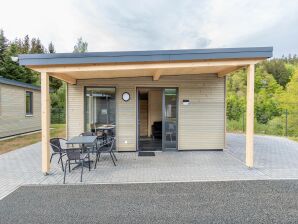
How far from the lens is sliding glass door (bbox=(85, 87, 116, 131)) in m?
7.29

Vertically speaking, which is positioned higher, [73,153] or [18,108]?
[18,108]

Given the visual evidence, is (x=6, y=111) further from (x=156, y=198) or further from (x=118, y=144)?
(x=156, y=198)

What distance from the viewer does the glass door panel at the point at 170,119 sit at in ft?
24.4

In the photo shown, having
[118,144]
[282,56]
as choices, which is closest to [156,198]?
[118,144]

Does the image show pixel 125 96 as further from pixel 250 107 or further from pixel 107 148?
pixel 250 107

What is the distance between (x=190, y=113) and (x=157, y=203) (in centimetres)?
439

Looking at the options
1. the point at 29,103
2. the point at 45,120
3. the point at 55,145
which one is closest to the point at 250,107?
the point at 45,120

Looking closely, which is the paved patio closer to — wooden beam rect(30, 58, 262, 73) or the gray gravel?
the gray gravel

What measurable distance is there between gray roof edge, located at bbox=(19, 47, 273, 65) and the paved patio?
8.28 ft

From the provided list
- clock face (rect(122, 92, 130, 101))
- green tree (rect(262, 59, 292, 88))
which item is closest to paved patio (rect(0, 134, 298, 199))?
clock face (rect(122, 92, 130, 101))

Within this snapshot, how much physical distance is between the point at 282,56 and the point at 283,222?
59058 millimetres

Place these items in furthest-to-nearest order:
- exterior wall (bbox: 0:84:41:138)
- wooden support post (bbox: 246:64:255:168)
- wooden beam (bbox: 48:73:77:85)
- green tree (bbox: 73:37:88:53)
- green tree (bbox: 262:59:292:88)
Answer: green tree (bbox: 262:59:292:88) → green tree (bbox: 73:37:88:53) → exterior wall (bbox: 0:84:41:138) → wooden beam (bbox: 48:73:77:85) → wooden support post (bbox: 246:64:255:168)

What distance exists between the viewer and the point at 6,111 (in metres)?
10.6

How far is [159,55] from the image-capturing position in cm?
489
